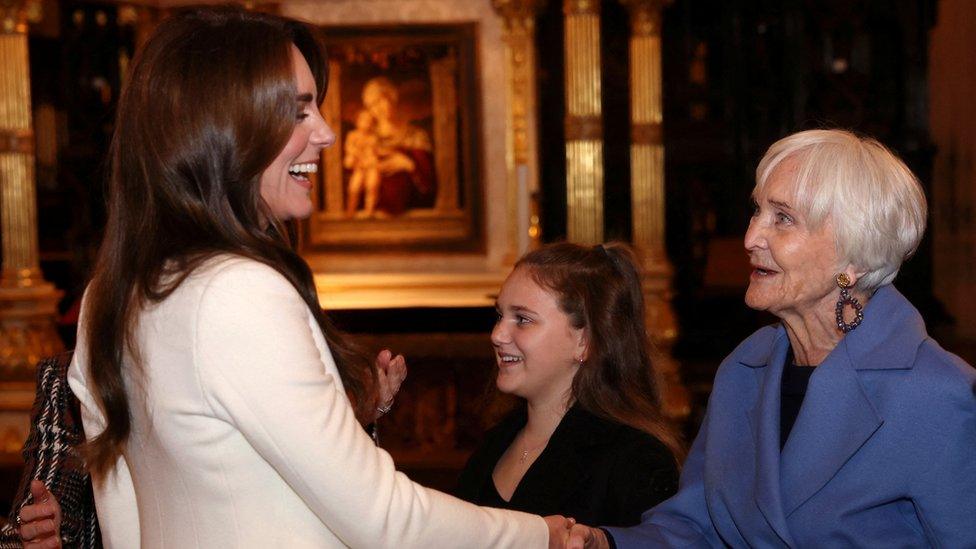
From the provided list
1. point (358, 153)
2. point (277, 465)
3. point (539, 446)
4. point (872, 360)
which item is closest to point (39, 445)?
point (277, 465)

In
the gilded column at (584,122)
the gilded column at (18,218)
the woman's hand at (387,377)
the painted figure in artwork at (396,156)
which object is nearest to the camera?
the woman's hand at (387,377)

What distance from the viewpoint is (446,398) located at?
7.65 meters

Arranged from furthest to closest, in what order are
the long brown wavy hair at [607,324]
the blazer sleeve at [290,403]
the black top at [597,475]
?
the long brown wavy hair at [607,324], the black top at [597,475], the blazer sleeve at [290,403]

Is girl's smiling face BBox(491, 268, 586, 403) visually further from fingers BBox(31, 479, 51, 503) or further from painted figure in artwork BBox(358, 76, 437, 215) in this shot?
painted figure in artwork BBox(358, 76, 437, 215)

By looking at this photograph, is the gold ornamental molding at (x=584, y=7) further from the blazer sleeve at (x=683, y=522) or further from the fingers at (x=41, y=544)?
the fingers at (x=41, y=544)

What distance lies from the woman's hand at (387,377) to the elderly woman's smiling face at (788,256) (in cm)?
71

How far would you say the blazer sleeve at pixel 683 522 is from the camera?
2.55 metres

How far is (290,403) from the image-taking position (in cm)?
173

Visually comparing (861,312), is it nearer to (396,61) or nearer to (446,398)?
(446,398)

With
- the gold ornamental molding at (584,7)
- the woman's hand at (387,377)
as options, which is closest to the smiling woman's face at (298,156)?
the woman's hand at (387,377)

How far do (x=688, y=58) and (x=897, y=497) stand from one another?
7188mm

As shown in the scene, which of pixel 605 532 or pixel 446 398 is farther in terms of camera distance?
pixel 446 398

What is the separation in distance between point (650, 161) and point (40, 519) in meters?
6.39

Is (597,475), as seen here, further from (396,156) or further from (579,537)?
(396,156)
